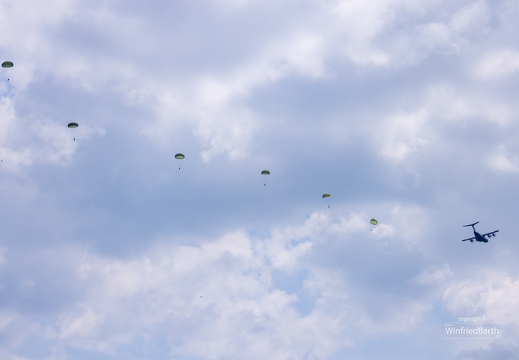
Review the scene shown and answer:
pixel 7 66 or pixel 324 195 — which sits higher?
pixel 7 66

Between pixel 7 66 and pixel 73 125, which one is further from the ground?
pixel 7 66

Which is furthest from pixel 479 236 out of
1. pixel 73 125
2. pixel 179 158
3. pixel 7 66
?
pixel 7 66

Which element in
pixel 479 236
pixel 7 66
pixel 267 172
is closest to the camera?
pixel 7 66

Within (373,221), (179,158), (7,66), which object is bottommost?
(373,221)

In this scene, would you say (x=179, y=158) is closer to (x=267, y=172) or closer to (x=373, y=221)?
(x=267, y=172)

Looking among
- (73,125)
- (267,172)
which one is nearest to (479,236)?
(267,172)

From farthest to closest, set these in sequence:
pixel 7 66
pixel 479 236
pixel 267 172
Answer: pixel 479 236, pixel 267 172, pixel 7 66

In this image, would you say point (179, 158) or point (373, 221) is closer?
point (179, 158)

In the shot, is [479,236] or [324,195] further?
[479,236]

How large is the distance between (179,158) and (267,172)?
19.8m

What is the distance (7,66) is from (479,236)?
135097 mm

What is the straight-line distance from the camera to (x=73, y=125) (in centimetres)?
13138

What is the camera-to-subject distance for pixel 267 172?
136000 millimetres

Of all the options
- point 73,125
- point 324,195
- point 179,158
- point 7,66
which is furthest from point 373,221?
point 7,66
